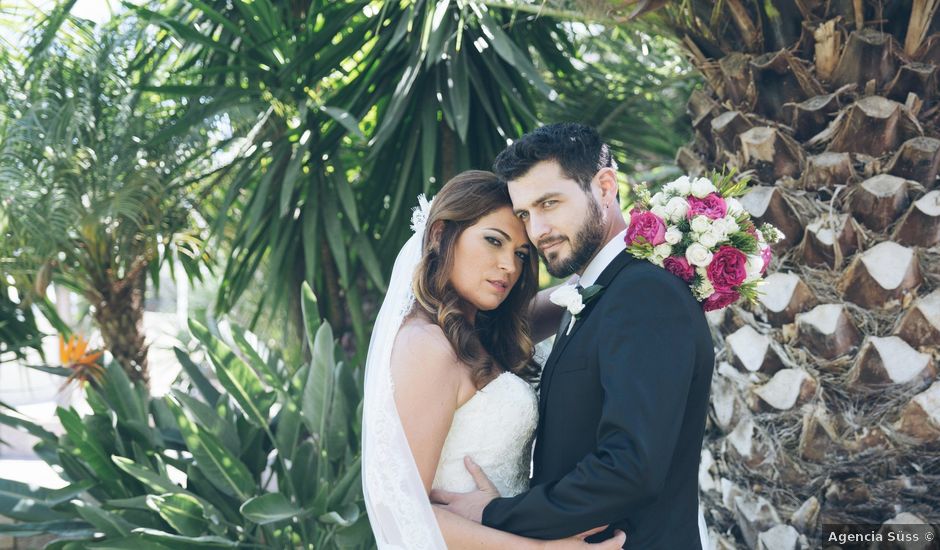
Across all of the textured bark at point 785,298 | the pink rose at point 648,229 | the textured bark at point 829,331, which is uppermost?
the pink rose at point 648,229

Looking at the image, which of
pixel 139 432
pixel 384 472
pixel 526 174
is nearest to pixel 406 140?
pixel 139 432

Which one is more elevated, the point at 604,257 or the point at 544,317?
the point at 604,257

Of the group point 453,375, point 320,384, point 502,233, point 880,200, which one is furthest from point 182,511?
point 880,200

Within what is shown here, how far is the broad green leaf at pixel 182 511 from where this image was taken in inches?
154

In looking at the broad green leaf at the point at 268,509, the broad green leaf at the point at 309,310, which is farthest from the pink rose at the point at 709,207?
the broad green leaf at the point at 309,310

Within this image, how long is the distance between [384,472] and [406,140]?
10.2ft

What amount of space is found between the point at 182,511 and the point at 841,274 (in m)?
2.90

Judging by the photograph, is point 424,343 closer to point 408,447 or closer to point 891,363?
point 408,447

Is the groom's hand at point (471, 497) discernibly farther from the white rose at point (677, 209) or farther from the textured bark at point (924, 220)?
the textured bark at point (924, 220)

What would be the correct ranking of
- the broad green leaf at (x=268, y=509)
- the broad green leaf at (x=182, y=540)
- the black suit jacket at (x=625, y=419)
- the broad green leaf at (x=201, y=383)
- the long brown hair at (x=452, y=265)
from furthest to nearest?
1. the broad green leaf at (x=201, y=383)
2. the broad green leaf at (x=182, y=540)
3. the broad green leaf at (x=268, y=509)
4. the long brown hair at (x=452, y=265)
5. the black suit jacket at (x=625, y=419)

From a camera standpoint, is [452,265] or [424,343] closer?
[424,343]

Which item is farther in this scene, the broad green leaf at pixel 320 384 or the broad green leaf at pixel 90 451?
the broad green leaf at pixel 90 451

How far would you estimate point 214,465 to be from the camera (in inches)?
163

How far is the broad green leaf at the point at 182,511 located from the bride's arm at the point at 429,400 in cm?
183
